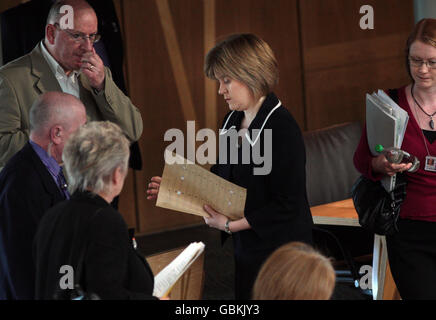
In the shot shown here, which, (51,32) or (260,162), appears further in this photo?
(51,32)

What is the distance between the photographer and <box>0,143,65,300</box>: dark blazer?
6.69 ft

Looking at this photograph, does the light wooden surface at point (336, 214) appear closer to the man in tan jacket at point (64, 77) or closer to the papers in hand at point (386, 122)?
the papers in hand at point (386, 122)

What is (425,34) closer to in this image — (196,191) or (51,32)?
(196,191)

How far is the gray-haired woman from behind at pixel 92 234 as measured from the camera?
173cm

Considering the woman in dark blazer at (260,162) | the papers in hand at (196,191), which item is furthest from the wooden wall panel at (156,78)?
the papers in hand at (196,191)

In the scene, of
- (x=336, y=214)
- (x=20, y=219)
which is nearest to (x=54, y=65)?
(x=20, y=219)

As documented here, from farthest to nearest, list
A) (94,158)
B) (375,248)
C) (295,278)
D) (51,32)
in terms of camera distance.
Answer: (375,248) → (51,32) → (94,158) → (295,278)

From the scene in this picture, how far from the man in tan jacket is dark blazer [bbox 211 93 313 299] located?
741 mm

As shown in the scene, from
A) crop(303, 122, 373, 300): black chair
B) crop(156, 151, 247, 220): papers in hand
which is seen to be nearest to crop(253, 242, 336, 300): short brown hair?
crop(156, 151, 247, 220): papers in hand

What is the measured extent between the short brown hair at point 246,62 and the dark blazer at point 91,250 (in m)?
0.89

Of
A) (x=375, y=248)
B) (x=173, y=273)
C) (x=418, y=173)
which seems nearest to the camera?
(x=173, y=273)

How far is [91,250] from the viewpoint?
1.72 m

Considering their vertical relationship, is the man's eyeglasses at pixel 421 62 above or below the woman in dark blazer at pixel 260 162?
above

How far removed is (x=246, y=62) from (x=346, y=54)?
5.23m
